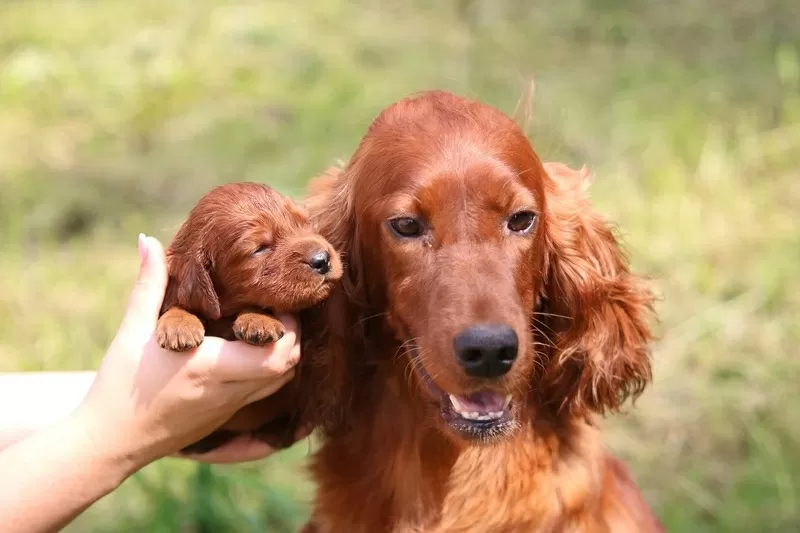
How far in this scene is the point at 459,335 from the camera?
2.04 m

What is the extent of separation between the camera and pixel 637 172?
5.30m

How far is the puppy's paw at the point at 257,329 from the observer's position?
2162 mm

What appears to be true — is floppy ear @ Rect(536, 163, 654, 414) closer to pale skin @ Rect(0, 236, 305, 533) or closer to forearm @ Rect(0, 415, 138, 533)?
pale skin @ Rect(0, 236, 305, 533)

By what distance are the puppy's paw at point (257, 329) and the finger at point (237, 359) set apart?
0.03 metres

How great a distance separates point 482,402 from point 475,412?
0.03 m

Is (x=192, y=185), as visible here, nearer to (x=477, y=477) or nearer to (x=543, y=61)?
(x=543, y=61)

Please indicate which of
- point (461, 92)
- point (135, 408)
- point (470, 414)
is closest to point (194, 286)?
point (135, 408)

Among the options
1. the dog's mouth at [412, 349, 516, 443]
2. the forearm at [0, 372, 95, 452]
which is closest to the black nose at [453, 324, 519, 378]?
the dog's mouth at [412, 349, 516, 443]

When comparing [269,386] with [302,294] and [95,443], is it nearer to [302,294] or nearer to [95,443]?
[302,294]

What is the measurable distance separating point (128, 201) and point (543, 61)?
111 inches

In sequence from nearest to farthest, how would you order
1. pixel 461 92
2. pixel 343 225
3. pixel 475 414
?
pixel 475 414, pixel 343 225, pixel 461 92

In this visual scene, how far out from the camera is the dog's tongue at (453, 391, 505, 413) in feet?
7.32

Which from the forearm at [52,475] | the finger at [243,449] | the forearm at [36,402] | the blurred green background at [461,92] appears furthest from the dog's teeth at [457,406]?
the forearm at [36,402]

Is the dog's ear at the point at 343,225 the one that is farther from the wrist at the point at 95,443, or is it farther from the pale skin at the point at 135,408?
the wrist at the point at 95,443
